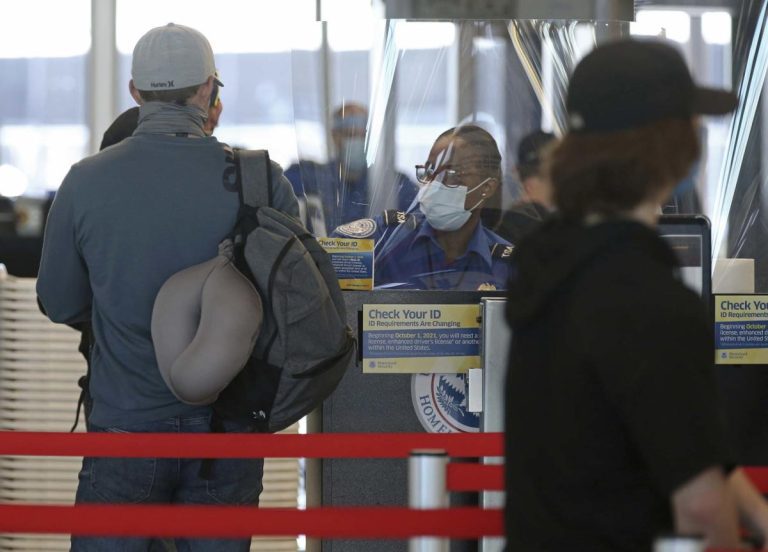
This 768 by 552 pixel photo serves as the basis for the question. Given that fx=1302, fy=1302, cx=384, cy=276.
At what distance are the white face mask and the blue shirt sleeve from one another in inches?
42.5

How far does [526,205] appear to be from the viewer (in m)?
3.58

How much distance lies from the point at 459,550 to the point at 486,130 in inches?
47.3

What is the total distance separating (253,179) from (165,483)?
635 millimetres

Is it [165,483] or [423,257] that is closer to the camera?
[165,483]

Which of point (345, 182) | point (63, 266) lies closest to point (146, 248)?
point (63, 266)

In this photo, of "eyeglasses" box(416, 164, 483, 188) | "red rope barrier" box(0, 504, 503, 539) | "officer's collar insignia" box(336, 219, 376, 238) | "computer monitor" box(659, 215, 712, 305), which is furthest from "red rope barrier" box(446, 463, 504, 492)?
"eyeglasses" box(416, 164, 483, 188)

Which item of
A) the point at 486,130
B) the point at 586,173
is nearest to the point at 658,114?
the point at 586,173

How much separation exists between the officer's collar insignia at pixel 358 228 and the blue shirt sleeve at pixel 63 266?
0.86m

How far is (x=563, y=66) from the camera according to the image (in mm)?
3717

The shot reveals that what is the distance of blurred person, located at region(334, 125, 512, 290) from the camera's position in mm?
3439

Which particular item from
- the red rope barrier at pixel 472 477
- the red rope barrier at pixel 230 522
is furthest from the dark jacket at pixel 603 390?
the red rope barrier at pixel 472 477

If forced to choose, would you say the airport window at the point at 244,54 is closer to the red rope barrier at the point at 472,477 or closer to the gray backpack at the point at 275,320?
the gray backpack at the point at 275,320

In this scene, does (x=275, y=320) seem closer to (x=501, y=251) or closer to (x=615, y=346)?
(x=501, y=251)

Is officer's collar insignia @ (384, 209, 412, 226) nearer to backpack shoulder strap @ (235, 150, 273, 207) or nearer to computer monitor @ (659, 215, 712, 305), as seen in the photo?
computer monitor @ (659, 215, 712, 305)
